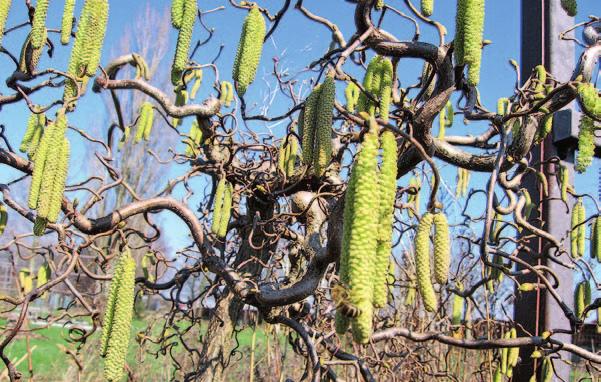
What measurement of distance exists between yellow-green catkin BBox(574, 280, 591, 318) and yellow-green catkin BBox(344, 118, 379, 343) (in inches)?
63.4

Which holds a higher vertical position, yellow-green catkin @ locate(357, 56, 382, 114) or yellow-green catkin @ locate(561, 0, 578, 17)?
yellow-green catkin @ locate(561, 0, 578, 17)

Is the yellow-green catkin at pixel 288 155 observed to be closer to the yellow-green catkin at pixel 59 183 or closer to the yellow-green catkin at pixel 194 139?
the yellow-green catkin at pixel 194 139

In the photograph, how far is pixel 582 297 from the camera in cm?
209

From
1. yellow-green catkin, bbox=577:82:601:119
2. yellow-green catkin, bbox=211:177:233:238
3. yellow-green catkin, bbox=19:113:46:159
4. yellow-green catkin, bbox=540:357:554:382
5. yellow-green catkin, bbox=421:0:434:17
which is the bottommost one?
yellow-green catkin, bbox=540:357:554:382

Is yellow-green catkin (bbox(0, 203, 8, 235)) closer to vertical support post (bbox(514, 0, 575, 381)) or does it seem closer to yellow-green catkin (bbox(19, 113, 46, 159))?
yellow-green catkin (bbox(19, 113, 46, 159))

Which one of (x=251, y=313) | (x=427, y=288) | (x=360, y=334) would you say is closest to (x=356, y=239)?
(x=360, y=334)

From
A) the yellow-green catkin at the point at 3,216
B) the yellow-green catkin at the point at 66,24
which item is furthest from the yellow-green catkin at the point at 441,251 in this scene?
the yellow-green catkin at the point at 3,216

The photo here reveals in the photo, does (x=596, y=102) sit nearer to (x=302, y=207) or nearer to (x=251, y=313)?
(x=302, y=207)

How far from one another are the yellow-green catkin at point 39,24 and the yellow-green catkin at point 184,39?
1.25 ft

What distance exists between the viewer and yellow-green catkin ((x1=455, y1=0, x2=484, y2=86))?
45.5 inches

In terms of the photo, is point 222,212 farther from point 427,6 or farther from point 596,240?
point 596,240

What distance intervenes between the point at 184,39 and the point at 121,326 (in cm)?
72

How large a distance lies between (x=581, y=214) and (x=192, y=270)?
60.8 inches

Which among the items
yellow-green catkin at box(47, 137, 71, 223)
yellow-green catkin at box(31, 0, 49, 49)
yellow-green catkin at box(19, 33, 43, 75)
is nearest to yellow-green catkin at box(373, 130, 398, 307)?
yellow-green catkin at box(47, 137, 71, 223)
